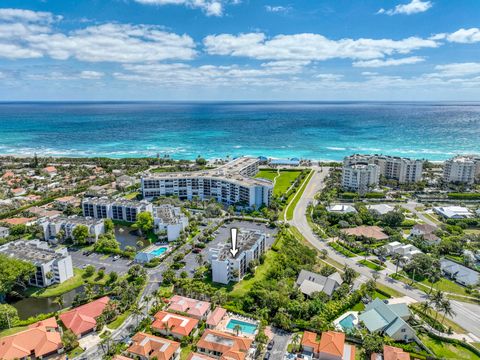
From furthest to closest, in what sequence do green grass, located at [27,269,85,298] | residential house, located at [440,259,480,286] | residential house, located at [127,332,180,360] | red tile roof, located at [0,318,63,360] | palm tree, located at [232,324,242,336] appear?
1. residential house, located at [440,259,480,286]
2. green grass, located at [27,269,85,298]
3. palm tree, located at [232,324,242,336]
4. red tile roof, located at [0,318,63,360]
5. residential house, located at [127,332,180,360]

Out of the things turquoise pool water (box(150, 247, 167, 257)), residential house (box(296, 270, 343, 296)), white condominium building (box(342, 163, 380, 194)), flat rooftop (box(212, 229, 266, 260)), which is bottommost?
turquoise pool water (box(150, 247, 167, 257))

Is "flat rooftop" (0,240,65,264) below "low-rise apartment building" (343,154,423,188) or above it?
below

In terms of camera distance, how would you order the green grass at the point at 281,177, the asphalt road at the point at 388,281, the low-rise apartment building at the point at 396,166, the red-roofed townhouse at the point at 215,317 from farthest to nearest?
the low-rise apartment building at the point at 396,166 < the green grass at the point at 281,177 < the asphalt road at the point at 388,281 < the red-roofed townhouse at the point at 215,317

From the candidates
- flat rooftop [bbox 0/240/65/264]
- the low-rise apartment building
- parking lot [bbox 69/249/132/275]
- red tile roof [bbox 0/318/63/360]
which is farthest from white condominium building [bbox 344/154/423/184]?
red tile roof [bbox 0/318/63/360]

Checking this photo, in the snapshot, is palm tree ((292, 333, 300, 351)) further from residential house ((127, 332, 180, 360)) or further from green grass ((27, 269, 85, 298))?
green grass ((27, 269, 85, 298))

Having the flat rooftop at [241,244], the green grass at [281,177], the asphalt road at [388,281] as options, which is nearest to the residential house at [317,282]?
the asphalt road at [388,281]

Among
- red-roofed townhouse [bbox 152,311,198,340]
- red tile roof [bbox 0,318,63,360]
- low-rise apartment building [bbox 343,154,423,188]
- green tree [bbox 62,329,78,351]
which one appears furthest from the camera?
low-rise apartment building [bbox 343,154,423,188]

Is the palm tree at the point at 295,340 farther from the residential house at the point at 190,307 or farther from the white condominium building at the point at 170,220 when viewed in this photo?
the white condominium building at the point at 170,220
